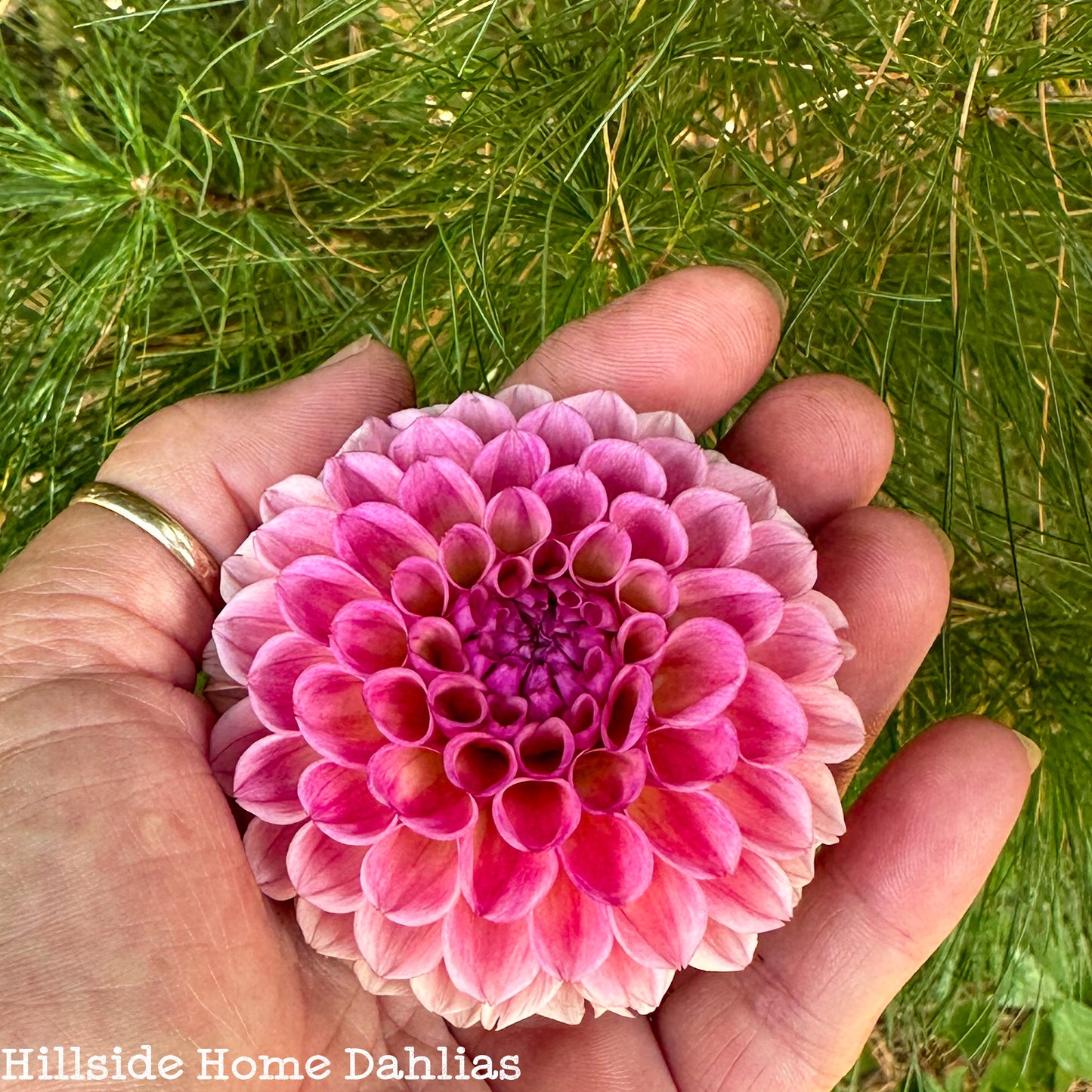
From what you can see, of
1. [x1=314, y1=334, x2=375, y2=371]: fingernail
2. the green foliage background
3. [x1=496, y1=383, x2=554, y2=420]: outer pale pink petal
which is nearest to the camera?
[x1=496, y1=383, x2=554, y2=420]: outer pale pink petal

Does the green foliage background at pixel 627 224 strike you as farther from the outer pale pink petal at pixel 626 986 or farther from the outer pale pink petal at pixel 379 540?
the outer pale pink petal at pixel 626 986

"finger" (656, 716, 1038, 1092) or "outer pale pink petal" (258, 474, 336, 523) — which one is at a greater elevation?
"outer pale pink petal" (258, 474, 336, 523)

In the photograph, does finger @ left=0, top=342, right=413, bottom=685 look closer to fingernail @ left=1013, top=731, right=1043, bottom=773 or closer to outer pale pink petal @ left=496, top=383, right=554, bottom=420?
outer pale pink petal @ left=496, top=383, right=554, bottom=420

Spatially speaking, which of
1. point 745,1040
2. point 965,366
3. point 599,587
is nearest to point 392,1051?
point 745,1040

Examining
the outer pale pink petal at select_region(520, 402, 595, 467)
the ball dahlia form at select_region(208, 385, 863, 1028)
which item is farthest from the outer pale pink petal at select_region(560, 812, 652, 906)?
the outer pale pink petal at select_region(520, 402, 595, 467)

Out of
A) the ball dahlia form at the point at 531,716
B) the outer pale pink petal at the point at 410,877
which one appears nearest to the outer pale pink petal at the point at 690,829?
the ball dahlia form at the point at 531,716

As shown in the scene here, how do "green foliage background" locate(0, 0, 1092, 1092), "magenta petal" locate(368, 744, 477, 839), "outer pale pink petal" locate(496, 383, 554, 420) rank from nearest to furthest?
"magenta petal" locate(368, 744, 477, 839) → "outer pale pink petal" locate(496, 383, 554, 420) → "green foliage background" locate(0, 0, 1092, 1092)

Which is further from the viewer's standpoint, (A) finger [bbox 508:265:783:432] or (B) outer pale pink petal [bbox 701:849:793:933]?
(A) finger [bbox 508:265:783:432]
